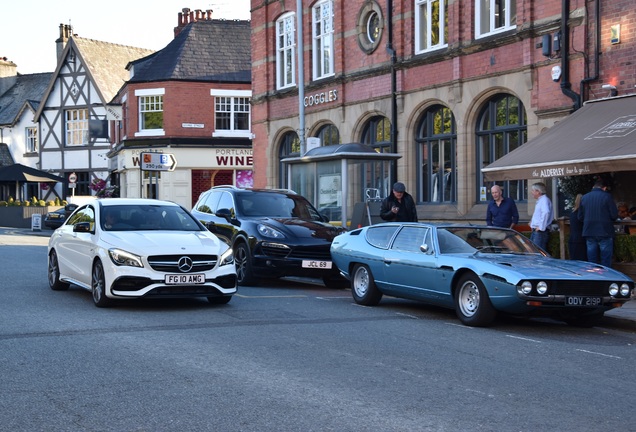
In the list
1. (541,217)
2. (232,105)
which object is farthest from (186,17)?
(541,217)

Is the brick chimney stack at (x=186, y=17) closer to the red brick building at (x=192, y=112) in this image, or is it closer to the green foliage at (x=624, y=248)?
the red brick building at (x=192, y=112)

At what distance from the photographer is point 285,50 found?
105 ft

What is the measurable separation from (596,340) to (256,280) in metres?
7.32

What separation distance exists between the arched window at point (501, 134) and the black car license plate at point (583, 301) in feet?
38.3

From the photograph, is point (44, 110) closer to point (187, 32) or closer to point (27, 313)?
point (187, 32)

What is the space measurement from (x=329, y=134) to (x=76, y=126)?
32.1 meters

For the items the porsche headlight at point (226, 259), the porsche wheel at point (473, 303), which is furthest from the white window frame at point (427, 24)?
the porsche wheel at point (473, 303)

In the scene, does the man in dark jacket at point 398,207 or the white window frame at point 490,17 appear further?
the white window frame at point 490,17

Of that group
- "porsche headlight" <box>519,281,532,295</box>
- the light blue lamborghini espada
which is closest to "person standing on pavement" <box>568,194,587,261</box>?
the light blue lamborghini espada

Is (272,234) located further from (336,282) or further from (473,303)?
(473,303)

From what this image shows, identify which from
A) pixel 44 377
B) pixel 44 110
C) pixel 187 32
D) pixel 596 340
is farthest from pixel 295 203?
pixel 44 110

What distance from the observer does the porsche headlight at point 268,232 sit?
15930mm

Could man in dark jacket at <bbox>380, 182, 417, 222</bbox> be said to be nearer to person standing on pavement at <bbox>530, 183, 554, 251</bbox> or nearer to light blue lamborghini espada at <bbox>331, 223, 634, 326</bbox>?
person standing on pavement at <bbox>530, 183, 554, 251</bbox>

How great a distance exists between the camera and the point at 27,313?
11680 mm
